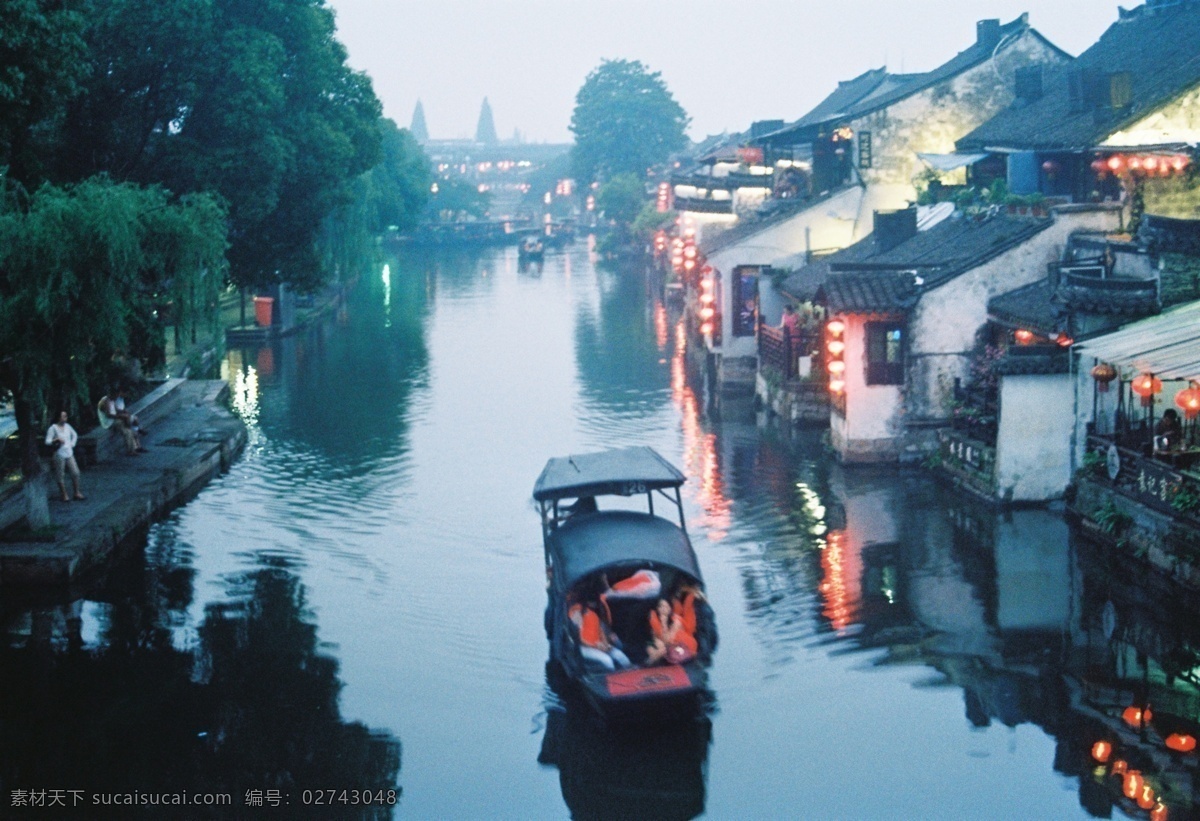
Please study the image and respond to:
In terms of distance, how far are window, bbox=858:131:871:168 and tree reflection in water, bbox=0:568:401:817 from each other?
83.7 ft

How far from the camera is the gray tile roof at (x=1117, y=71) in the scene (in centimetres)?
2984

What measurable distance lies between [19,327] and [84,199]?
6.84 feet

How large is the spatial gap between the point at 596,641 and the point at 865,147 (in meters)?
27.4

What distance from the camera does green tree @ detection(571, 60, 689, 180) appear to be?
10894 cm

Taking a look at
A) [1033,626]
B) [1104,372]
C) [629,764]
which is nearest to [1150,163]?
[1104,372]

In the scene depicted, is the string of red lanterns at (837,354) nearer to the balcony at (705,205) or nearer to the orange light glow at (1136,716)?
the orange light glow at (1136,716)

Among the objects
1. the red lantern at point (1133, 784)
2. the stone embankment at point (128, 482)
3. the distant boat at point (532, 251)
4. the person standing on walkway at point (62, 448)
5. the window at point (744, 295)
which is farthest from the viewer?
the distant boat at point (532, 251)

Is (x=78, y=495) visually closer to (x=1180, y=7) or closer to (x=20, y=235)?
(x=20, y=235)

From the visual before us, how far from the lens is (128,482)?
2472cm

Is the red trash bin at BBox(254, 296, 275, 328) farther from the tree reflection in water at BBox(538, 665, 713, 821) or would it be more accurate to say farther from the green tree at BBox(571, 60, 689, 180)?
the green tree at BBox(571, 60, 689, 180)

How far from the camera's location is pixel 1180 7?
35844 millimetres

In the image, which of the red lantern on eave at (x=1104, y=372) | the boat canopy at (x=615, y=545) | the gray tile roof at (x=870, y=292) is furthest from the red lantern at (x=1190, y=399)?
the gray tile roof at (x=870, y=292)

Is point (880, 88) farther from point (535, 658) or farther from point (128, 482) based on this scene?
point (535, 658)

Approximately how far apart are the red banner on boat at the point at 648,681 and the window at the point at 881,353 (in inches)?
533
